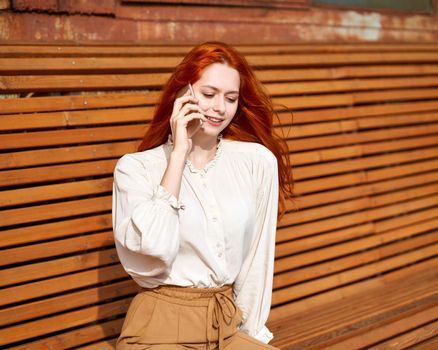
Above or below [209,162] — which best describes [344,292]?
below

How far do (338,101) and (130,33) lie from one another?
1.66 m

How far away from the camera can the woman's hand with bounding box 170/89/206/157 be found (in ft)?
11.6

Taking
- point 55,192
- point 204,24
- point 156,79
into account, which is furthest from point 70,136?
point 204,24

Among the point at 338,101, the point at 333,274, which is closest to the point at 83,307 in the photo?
the point at 333,274

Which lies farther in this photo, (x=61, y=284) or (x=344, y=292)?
(x=344, y=292)

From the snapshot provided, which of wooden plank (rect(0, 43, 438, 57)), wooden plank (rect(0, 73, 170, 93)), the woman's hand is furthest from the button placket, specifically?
wooden plank (rect(0, 43, 438, 57))

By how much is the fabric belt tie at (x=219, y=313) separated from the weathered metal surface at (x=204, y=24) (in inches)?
77.8

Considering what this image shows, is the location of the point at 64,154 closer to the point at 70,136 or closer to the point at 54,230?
the point at 70,136

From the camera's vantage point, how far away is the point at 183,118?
11.7 ft

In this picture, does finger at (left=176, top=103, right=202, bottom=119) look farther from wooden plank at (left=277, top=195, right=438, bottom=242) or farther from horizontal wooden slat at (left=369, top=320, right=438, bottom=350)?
horizontal wooden slat at (left=369, top=320, right=438, bottom=350)

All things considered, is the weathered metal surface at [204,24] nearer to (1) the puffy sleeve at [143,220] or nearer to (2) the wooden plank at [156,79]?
(2) the wooden plank at [156,79]

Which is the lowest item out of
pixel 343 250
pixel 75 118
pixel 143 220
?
pixel 343 250

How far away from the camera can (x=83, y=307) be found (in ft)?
14.9

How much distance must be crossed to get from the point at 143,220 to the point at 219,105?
728 mm
